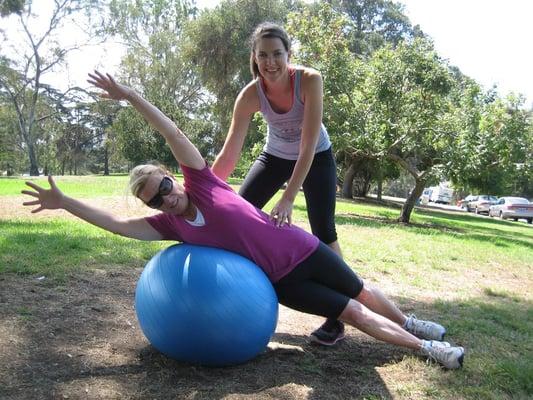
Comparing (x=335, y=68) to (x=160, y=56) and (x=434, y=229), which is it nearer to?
(x=434, y=229)

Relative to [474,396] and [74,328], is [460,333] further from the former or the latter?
[74,328]

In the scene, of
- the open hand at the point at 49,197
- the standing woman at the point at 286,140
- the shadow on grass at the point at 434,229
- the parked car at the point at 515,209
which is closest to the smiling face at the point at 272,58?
the standing woman at the point at 286,140

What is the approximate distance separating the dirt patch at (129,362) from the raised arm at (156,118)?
1325mm

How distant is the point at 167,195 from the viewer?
3.11 metres

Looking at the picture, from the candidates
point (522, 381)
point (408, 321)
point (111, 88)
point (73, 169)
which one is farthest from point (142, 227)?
point (73, 169)

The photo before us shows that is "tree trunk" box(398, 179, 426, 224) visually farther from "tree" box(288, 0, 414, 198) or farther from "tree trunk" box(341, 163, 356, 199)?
"tree trunk" box(341, 163, 356, 199)

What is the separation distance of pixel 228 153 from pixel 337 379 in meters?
→ 1.81

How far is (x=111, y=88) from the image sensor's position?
121 inches

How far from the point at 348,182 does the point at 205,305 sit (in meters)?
23.4

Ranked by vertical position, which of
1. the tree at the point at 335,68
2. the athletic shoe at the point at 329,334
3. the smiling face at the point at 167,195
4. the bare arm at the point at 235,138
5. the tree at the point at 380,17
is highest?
the tree at the point at 380,17

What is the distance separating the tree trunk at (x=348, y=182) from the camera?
1000 inches

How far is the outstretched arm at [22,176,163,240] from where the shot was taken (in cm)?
318

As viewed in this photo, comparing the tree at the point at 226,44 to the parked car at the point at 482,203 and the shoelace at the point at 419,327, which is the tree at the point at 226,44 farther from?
the shoelace at the point at 419,327

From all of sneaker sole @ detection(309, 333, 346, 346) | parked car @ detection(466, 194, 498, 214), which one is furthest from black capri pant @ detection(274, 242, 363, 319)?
parked car @ detection(466, 194, 498, 214)
